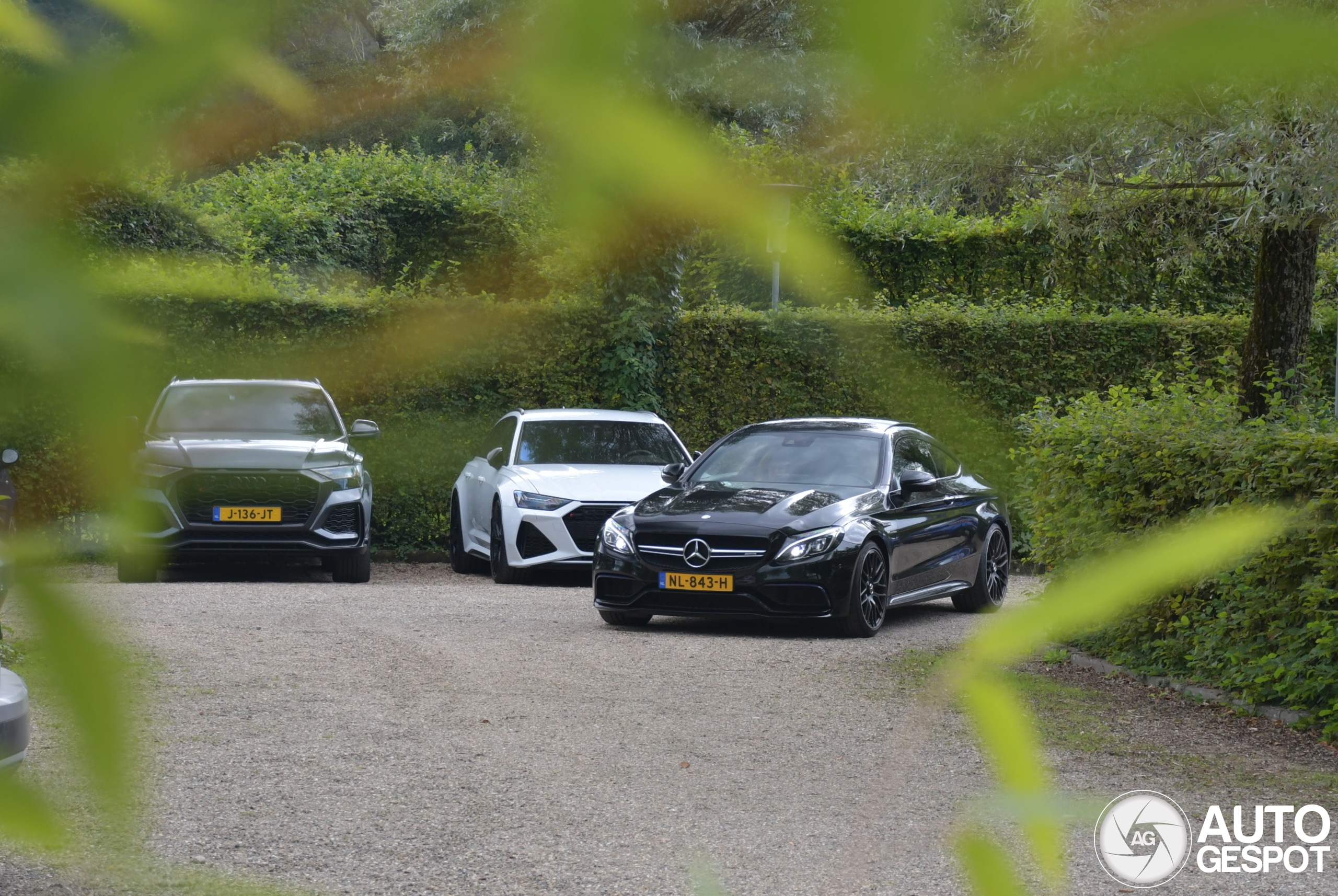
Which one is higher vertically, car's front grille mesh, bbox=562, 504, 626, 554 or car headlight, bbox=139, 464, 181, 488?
car headlight, bbox=139, 464, 181, 488

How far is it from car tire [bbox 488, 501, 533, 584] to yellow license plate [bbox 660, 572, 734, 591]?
318 cm

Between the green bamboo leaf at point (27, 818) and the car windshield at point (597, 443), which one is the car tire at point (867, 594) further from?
the green bamboo leaf at point (27, 818)

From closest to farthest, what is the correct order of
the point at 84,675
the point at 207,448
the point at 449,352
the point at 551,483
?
the point at 84,675 → the point at 449,352 → the point at 207,448 → the point at 551,483

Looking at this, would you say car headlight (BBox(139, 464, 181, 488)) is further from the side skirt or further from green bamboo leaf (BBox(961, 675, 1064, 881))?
the side skirt

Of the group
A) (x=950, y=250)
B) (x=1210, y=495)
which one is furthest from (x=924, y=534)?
(x=950, y=250)

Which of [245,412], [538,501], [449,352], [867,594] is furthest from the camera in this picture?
[538,501]

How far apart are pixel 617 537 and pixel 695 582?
68 cm

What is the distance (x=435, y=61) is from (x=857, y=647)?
8.66 m

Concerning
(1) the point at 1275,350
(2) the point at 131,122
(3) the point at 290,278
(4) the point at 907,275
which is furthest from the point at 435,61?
(1) the point at 1275,350

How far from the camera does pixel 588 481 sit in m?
12.2

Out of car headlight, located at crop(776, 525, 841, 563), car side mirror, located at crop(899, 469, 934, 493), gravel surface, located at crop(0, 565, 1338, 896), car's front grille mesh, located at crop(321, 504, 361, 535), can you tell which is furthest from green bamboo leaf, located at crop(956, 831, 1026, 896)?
car's front grille mesh, located at crop(321, 504, 361, 535)

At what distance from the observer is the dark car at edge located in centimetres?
922

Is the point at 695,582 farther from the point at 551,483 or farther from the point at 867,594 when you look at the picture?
the point at 551,483

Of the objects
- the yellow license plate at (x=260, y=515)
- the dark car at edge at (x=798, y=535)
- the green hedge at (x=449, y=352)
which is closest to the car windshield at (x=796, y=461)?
the dark car at edge at (x=798, y=535)
